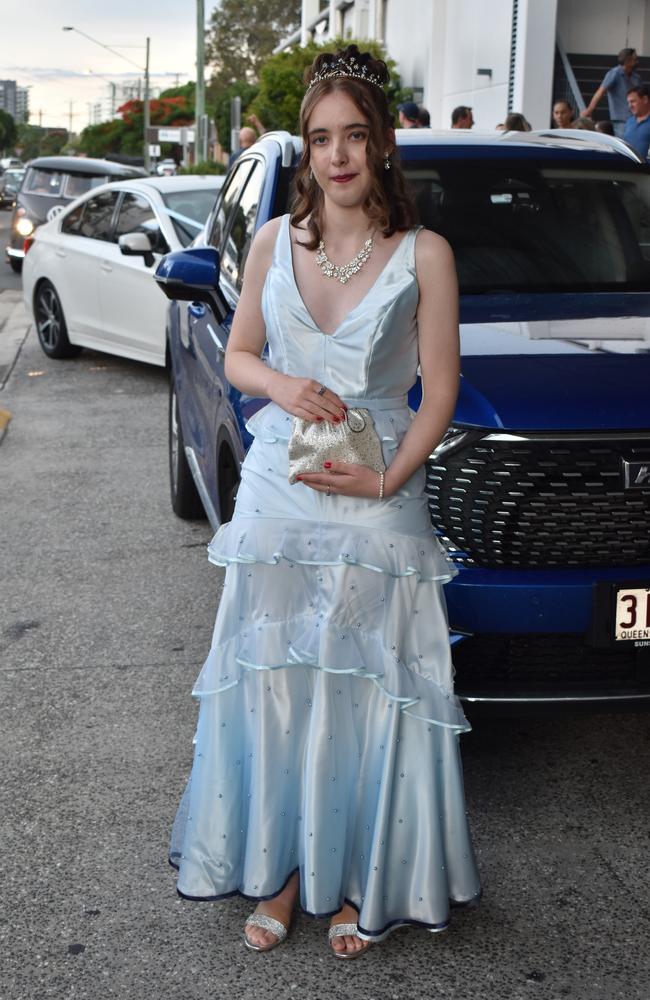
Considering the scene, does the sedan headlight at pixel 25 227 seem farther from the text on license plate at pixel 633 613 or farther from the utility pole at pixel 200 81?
the text on license plate at pixel 633 613

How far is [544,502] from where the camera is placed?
3449 mm

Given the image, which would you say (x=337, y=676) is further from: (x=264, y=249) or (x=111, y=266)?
(x=111, y=266)

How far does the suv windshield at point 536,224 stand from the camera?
185 inches

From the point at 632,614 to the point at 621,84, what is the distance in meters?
14.2

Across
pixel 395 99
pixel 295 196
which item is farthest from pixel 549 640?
pixel 395 99

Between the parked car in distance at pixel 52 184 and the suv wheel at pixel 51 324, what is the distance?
269 inches

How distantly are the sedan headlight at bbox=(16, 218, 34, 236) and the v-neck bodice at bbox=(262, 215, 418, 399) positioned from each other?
A: 18054 mm

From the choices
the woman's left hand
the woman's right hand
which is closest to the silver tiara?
the woman's right hand

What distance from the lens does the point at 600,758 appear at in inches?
164

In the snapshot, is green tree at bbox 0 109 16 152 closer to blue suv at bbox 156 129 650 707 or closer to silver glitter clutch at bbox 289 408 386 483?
blue suv at bbox 156 129 650 707

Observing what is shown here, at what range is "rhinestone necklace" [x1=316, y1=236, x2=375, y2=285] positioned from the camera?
2.90 meters

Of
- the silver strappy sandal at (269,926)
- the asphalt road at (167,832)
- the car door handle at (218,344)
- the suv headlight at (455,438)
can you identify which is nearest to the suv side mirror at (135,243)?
the asphalt road at (167,832)

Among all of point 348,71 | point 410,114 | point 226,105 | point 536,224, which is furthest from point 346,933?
point 226,105

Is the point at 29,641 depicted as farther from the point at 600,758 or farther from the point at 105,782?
the point at 600,758
